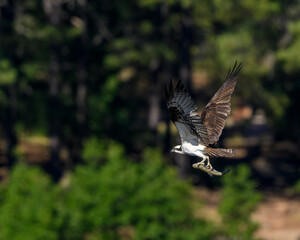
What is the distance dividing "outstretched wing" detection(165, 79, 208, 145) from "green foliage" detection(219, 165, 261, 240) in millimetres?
11337

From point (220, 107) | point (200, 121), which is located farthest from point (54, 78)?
point (200, 121)

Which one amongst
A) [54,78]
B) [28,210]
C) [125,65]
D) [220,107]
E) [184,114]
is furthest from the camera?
[125,65]

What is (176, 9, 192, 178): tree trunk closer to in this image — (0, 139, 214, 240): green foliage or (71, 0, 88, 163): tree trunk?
(71, 0, 88, 163): tree trunk

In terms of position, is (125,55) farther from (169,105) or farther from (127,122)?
(169,105)

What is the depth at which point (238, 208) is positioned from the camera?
18.2 m

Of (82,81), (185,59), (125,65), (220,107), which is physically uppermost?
(125,65)

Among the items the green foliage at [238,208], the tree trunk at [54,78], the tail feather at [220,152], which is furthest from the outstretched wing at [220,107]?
the tree trunk at [54,78]

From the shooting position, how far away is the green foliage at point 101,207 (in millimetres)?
16391

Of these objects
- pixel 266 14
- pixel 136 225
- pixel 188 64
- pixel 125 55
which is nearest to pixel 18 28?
pixel 125 55

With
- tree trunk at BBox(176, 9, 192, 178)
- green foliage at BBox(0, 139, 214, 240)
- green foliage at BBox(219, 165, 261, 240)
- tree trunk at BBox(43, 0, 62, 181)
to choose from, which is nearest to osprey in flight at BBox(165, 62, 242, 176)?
green foliage at BBox(0, 139, 214, 240)

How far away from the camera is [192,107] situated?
638 centimetres

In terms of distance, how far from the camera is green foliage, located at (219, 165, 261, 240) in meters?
17.8

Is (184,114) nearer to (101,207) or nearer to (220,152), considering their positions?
(220,152)

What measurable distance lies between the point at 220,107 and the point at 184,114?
53.0 inches
